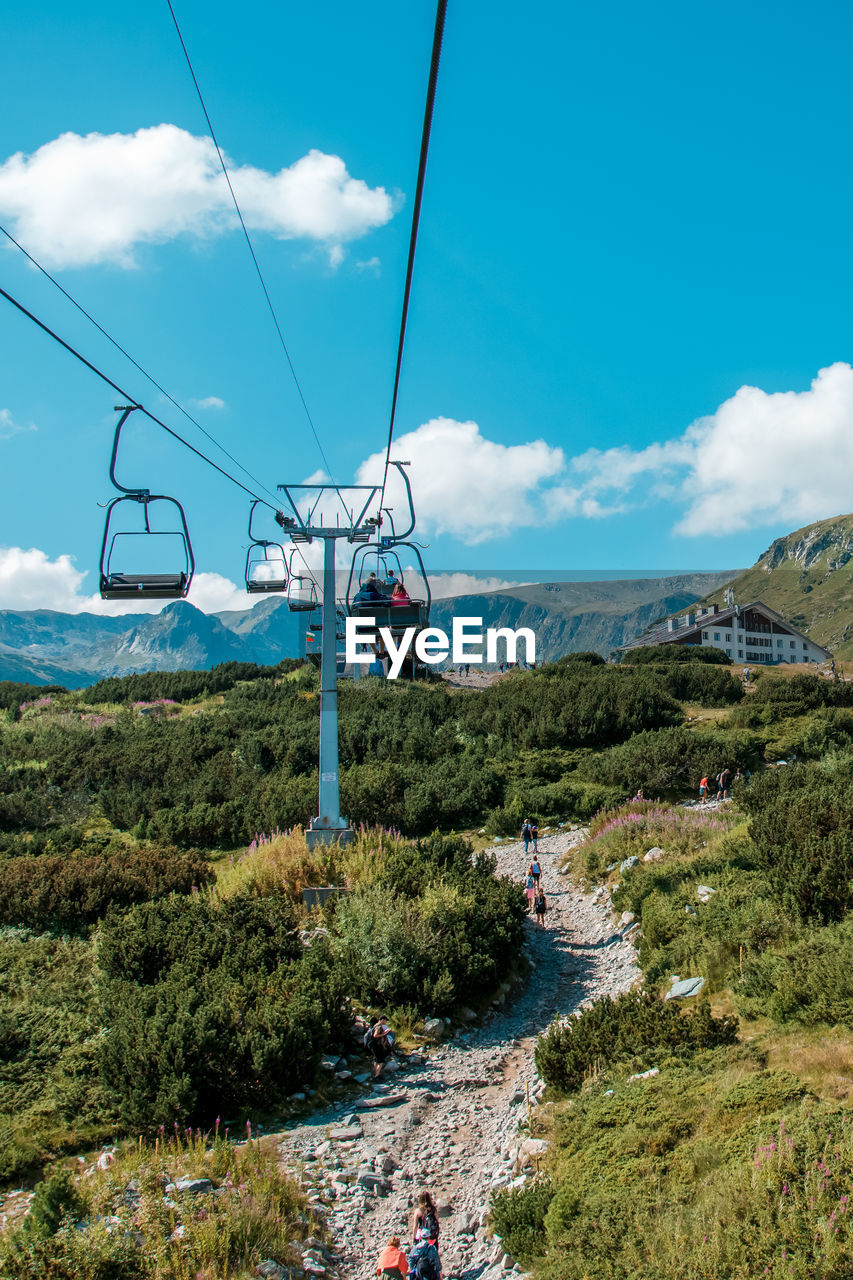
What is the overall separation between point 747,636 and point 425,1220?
252 feet

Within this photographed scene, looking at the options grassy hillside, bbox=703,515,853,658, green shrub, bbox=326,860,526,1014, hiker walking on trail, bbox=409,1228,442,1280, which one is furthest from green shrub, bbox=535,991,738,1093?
grassy hillside, bbox=703,515,853,658

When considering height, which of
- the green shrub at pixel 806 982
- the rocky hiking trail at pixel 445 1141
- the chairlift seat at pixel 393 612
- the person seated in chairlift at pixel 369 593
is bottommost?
the rocky hiking trail at pixel 445 1141

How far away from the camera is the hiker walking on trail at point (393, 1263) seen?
18.0 feet

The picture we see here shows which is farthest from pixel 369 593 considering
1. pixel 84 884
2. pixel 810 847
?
pixel 810 847

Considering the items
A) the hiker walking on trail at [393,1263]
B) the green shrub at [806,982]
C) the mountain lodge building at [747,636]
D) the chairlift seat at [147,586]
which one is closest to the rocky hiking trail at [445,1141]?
the hiker walking on trail at [393,1263]

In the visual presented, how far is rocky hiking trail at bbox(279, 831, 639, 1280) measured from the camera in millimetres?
6086

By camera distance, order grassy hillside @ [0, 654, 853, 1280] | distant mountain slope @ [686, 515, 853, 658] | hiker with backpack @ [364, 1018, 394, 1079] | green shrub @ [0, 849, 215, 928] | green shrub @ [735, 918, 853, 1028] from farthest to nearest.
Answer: distant mountain slope @ [686, 515, 853, 658], green shrub @ [0, 849, 215, 928], hiker with backpack @ [364, 1018, 394, 1079], green shrub @ [735, 918, 853, 1028], grassy hillside @ [0, 654, 853, 1280]

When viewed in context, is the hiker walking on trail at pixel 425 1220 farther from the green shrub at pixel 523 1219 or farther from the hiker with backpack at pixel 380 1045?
the hiker with backpack at pixel 380 1045

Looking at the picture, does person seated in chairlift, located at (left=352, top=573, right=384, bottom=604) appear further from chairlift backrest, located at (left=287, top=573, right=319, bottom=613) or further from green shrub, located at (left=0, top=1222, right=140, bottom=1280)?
green shrub, located at (left=0, top=1222, right=140, bottom=1280)

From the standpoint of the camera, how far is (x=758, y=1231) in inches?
172

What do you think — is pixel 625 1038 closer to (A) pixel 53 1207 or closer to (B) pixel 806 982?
(B) pixel 806 982

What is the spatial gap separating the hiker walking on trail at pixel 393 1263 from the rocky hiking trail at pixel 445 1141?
0.27 metres

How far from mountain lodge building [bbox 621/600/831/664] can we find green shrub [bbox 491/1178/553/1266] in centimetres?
7027

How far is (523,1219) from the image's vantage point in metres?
5.80
